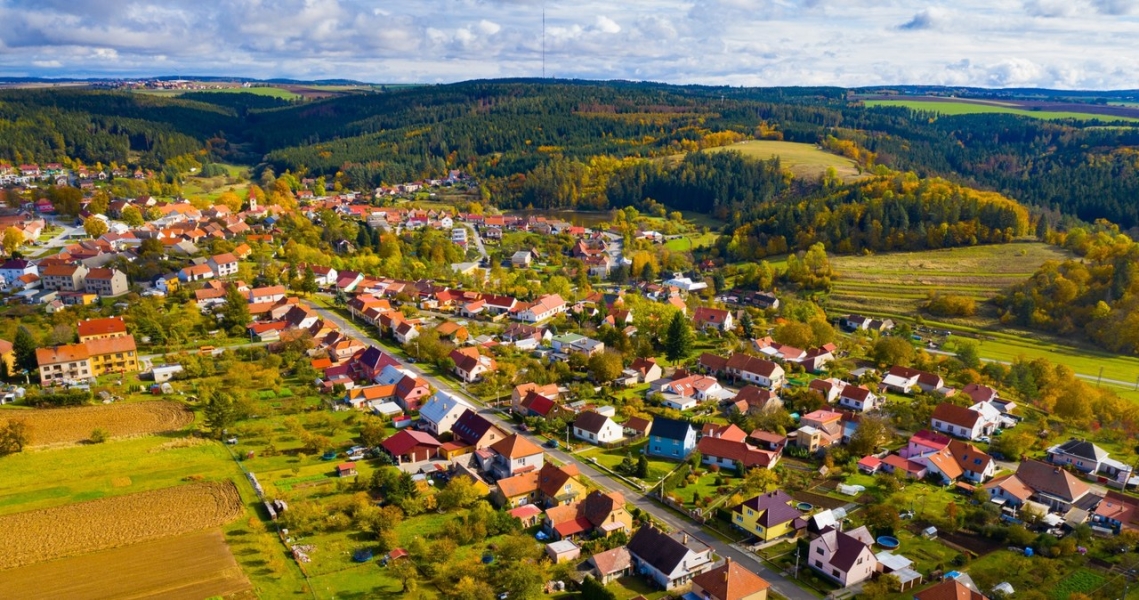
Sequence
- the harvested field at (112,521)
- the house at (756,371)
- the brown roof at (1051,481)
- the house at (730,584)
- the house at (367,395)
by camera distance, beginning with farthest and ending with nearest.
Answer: the house at (756,371) → the house at (367,395) → the brown roof at (1051,481) → the harvested field at (112,521) → the house at (730,584)

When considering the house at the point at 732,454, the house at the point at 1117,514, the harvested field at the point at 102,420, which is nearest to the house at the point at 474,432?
the house at the point at 732,454

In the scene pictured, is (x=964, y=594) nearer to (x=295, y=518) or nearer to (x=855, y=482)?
(x=855, y=482)

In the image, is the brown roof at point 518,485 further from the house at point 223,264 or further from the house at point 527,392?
the house at point 223,264

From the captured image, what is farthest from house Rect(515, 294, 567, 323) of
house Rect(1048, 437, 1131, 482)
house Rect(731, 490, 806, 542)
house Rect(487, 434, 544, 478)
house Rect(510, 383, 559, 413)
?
house Rect(1048, 437, 1131, 482)

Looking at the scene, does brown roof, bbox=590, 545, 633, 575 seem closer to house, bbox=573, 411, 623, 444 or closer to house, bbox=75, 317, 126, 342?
house, bbox=573, 411, 623, 444

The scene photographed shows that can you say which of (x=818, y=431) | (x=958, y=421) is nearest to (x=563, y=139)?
(x=958, y=421)

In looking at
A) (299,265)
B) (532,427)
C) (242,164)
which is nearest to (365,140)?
(242,164)
